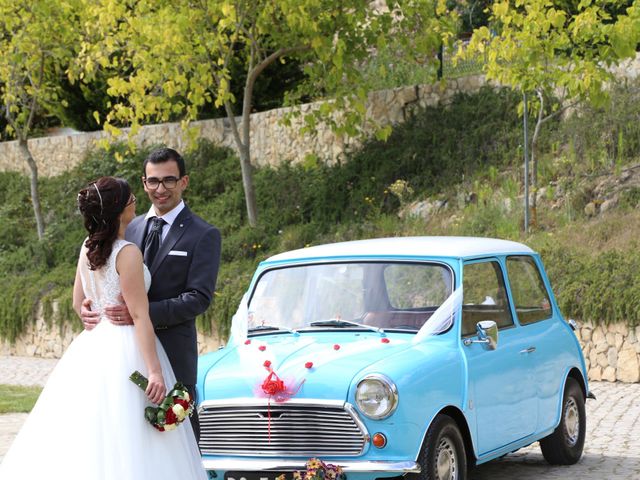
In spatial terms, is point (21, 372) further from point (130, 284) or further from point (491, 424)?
point (130, 284)

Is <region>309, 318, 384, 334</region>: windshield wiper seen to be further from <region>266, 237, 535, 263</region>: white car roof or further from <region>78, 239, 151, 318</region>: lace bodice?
<region>78, 239, 151, 318</region>: lace bodice

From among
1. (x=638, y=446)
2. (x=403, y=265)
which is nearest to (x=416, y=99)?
(x=638, y=446)

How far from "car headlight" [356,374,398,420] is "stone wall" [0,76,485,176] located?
14306 mm

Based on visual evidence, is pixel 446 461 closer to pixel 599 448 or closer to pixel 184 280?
pixel 184 280

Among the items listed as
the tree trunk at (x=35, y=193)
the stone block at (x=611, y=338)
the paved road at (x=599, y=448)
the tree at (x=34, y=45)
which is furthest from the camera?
the tree trunk at (x=35, y=193)

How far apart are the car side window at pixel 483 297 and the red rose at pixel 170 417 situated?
2.65 m

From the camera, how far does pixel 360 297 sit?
26.1ft

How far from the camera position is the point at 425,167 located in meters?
20.3

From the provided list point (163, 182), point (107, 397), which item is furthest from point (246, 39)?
point (107, 397)

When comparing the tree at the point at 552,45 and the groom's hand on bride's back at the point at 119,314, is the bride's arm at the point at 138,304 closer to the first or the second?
Answer: the groom's hand on bride's back at the point at 119,314

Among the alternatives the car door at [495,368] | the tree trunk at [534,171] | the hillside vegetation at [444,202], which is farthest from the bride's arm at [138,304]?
the tree trunk at [534,171]

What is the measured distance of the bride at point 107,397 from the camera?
5734 mm

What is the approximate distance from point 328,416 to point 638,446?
13.0 feet

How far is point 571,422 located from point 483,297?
1.61 meters
